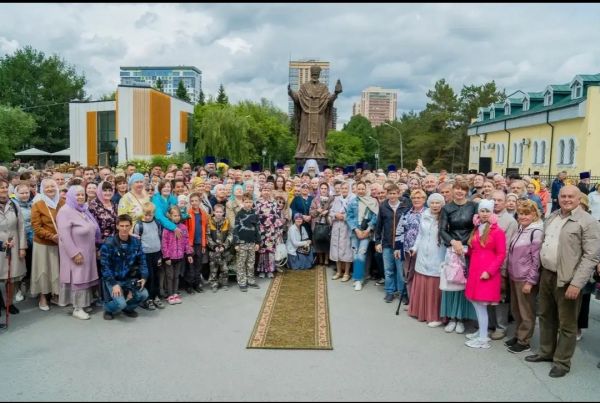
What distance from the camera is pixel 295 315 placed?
6477mm

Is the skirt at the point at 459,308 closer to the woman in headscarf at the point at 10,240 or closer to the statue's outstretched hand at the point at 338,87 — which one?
the woman in headscarf at the point at 10,240

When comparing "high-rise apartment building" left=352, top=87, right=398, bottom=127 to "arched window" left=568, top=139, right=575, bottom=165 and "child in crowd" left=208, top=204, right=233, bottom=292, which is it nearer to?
"arched window" left=568, top=139, right=575, bottom=165

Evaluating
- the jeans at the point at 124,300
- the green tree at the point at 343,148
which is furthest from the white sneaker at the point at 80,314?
the green tree at the point at 343,148

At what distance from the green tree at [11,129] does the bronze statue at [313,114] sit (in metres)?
35.1

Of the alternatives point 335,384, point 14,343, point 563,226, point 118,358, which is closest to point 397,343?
point 335,384

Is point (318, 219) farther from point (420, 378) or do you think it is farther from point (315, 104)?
point (315, 104)

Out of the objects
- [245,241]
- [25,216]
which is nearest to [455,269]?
[245,241]

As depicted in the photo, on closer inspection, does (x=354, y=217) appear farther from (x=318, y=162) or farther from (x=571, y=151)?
(x=571, y=151)

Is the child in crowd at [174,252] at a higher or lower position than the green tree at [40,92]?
lower

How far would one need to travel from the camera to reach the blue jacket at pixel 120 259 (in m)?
6.12

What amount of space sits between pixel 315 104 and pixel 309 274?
699cm

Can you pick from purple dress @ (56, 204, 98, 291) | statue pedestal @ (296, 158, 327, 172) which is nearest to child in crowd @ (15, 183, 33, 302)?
purple dress @ (56, 204, 98, 291)

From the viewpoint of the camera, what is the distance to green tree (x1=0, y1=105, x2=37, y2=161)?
1582 inches

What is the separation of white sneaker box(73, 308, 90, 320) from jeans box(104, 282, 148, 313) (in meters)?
0.26
